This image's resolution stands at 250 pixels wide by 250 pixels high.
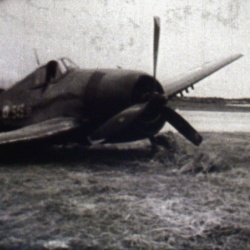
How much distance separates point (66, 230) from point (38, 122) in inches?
171

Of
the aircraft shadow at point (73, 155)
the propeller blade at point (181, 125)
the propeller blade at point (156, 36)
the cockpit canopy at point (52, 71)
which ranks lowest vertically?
the aircraft shadow at point (73, 155)

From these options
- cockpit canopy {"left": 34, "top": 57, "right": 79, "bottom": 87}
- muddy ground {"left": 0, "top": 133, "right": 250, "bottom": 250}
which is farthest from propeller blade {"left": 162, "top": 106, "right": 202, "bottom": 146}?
cockpit canopy {"left": 34, "top": 57, "right": 79, "bottom": 87}

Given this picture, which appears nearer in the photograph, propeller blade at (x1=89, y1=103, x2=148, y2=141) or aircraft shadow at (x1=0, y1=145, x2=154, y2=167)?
propeller blade at (x1=89, y1=103, x2=148, y2=141)

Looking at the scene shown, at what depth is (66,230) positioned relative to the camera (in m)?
3.28

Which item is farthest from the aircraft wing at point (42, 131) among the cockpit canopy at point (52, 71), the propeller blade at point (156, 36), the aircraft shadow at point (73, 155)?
the propeller blade at point (156, 36)

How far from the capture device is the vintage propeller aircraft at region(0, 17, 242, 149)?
627cm

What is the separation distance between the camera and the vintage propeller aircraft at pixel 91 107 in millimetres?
6266

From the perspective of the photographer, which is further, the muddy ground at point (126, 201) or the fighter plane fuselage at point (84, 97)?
the fighter plane fuselage at point (84, 97)

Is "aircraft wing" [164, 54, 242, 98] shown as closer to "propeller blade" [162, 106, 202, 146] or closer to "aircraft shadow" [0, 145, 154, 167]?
"propeller blade" [162, 106, 202, 146]

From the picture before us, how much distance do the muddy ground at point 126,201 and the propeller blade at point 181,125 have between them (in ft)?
1.10

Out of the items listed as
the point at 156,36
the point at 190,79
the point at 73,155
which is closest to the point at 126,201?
the point at 73,155

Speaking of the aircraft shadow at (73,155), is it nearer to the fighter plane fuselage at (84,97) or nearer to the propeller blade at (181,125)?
the fighter plane fuselage at (84,97)

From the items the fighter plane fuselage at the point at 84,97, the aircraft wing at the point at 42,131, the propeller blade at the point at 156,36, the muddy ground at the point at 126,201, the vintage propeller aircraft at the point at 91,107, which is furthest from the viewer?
the propeller blade at the point at 156,36

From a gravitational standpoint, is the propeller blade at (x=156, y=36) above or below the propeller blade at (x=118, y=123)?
above
